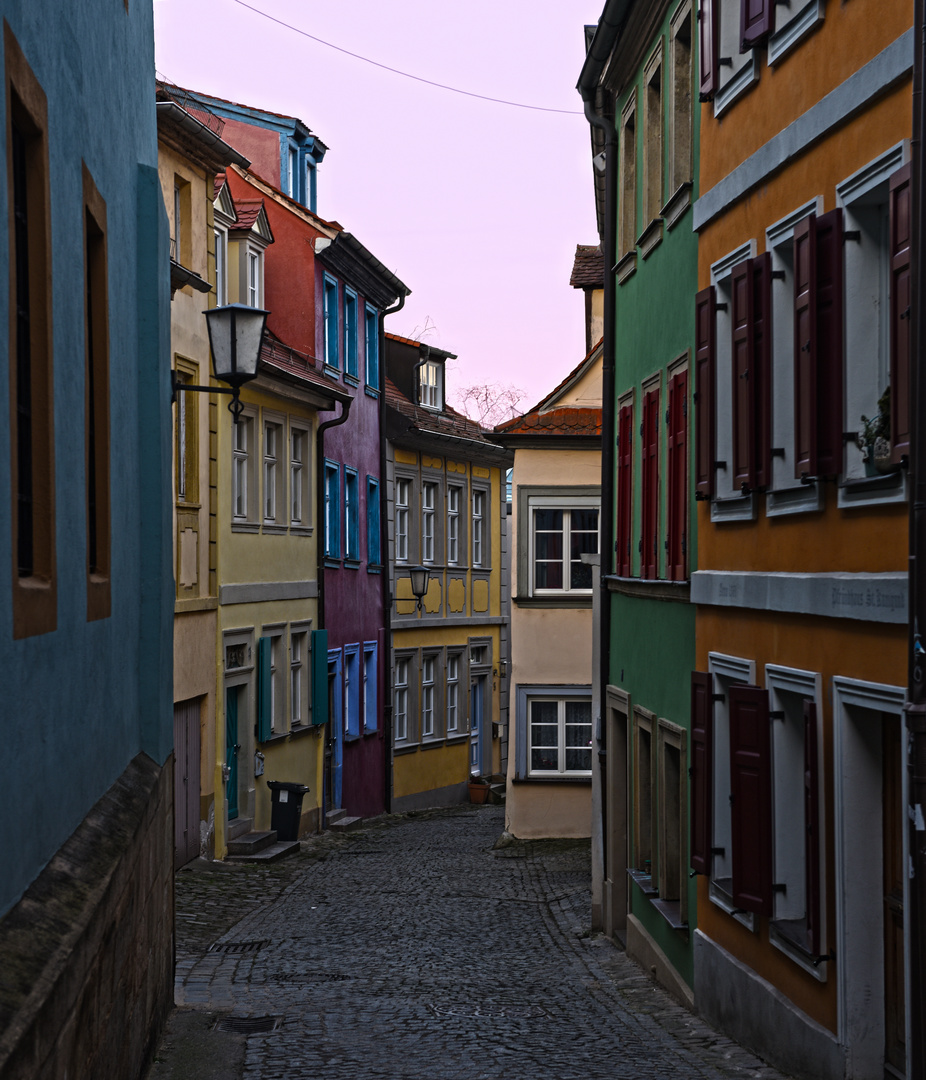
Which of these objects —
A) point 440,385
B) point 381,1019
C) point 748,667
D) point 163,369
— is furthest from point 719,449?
point 440,385

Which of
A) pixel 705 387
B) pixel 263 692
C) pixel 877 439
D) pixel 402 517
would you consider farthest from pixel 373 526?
pixel 877 439

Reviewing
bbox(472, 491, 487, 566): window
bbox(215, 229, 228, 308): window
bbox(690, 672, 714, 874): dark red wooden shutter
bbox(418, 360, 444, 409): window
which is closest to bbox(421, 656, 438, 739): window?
bbox(472, 491, 487, 566): window

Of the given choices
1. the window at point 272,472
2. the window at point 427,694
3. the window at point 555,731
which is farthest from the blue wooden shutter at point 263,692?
the window at point 427,694

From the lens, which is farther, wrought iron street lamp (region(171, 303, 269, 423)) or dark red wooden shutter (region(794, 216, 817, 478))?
wrought iron street lamp (region(171, 303, 269, 423))

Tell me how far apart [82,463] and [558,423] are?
61.6 ft

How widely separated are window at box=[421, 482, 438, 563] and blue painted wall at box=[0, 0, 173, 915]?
69.7 ft

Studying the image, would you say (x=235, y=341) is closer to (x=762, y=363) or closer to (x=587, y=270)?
(x=762, y=363)

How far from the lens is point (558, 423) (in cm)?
2520

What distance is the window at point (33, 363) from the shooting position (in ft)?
17.3

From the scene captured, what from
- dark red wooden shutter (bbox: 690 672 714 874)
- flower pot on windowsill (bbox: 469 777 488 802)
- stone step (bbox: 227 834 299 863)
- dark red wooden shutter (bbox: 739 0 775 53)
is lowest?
flower pot on windowsill (bbox: 469 777 488 802)

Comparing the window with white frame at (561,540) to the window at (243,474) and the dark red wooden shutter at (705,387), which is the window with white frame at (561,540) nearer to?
the window at (243,474)

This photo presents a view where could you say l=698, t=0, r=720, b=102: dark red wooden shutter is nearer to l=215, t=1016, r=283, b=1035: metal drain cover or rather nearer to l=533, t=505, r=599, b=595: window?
l=215, t=1016, r=283, b=1035: metal drain cover

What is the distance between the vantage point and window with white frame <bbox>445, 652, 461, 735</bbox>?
112 feet

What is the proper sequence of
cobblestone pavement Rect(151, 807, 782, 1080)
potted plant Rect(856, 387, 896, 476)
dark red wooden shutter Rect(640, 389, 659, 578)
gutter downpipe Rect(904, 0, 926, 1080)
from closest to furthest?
gutter downpipe Rect(904, 0, 926, 1080), potted plant Rect(856, 387, 896, 476), cobblestone pavement Rect(151, 807, 782, 1080), dark red wooden shutter Rect(640, 389, 659, 578)
